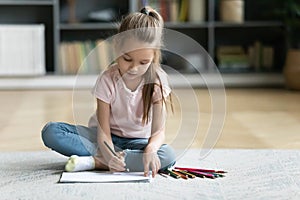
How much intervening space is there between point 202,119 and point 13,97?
1.39 metres

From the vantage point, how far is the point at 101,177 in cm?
199

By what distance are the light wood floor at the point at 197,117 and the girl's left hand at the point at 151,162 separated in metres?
0.54

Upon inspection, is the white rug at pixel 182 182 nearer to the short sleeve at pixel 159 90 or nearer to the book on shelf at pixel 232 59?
the short sleeve at pixel 159 90

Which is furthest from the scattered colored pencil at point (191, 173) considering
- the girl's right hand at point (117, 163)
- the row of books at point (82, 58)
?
the row of books at point (82, 58)

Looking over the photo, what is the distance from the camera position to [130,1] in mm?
4570

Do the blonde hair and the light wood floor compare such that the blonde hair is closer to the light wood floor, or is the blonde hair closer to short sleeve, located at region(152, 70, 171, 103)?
short sleeve, located at region(152, 70, 171, 103)

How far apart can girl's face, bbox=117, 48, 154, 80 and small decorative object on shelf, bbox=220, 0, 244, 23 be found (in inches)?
106

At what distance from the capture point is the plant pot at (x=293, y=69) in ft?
14.3

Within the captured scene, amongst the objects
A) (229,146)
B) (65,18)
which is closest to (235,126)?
(229,146)

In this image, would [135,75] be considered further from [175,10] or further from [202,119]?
[175,10]

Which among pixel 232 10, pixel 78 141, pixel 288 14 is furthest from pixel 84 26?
pixel 78 141

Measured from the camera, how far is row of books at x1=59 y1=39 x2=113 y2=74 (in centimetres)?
459

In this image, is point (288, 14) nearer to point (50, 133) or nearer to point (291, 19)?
point (291, 19)

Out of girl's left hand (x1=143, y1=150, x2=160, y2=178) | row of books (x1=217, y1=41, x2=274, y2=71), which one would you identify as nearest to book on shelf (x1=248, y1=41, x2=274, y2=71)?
row of books (x1=217, y1=41, x2=274, y2=71)
